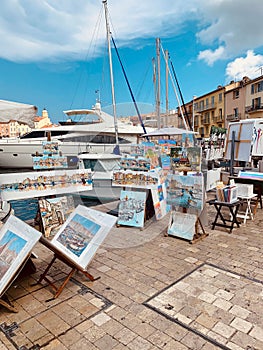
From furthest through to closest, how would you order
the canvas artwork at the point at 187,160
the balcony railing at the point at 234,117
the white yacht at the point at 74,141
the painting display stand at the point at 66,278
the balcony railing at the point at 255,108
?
the balcony railing at the point at 234,117, the balcony railing at the point at 255,108, the white yacht at the point at 74,141, the canvas artwork at the point at 187,160, the painting display stand at the point at 66,278

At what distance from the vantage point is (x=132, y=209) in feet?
14.9

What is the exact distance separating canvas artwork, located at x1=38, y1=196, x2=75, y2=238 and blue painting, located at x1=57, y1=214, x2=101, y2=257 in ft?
4.66

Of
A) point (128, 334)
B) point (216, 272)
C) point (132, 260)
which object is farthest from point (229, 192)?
point (128, 334)

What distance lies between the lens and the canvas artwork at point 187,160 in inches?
172

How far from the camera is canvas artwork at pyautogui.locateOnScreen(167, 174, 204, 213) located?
374 cm

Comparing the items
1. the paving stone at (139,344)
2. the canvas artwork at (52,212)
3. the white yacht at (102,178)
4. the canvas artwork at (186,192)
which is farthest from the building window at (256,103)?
the paving stone at (139,344)

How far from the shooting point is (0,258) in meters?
2.35

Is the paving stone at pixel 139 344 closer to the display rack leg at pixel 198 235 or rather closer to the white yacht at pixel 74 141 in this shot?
the display rack leg at pixel 198 235

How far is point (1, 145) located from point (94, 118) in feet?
18.8

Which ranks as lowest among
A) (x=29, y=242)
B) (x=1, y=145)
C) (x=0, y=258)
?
(x=0, y=258)

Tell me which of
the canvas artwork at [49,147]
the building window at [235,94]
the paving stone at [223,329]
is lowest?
the paving stone at [223,329]

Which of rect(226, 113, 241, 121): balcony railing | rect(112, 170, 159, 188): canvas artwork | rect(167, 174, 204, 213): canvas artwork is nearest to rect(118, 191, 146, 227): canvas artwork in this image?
rect(112, 170, 159, 188): canvas artwork

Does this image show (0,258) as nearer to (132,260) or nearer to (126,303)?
(126,303)

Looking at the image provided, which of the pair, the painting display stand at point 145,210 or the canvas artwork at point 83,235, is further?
the painting display stand at point 145,210
